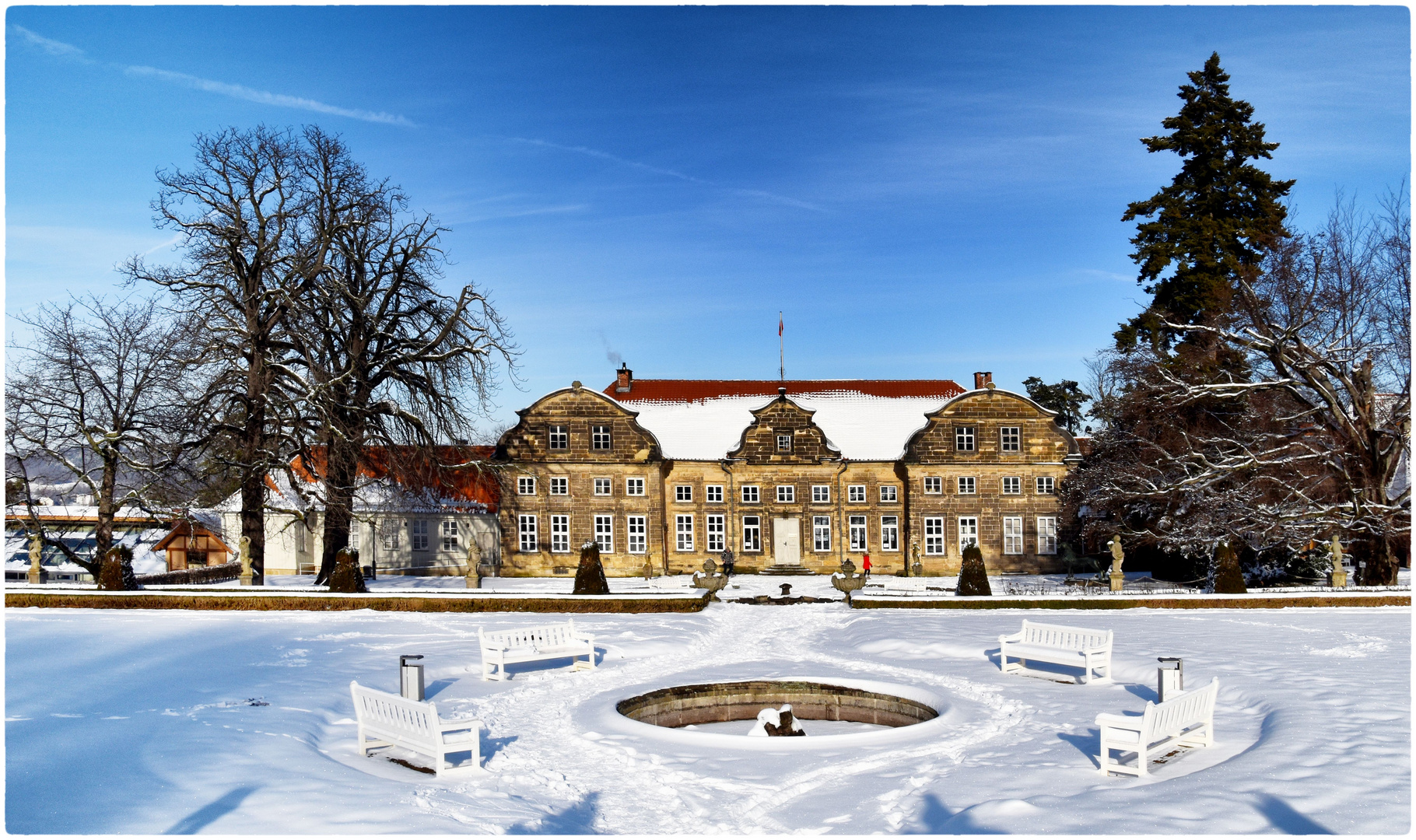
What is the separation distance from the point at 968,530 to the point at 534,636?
26473 millimetres

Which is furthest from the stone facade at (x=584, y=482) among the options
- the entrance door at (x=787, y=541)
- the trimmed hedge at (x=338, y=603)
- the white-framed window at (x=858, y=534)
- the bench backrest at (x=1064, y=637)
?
the bench backrest at (x=1064, y=637)

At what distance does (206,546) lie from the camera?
4041 cm

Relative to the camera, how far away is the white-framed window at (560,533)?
130ft

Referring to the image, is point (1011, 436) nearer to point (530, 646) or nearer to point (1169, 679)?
point (1169, 679)

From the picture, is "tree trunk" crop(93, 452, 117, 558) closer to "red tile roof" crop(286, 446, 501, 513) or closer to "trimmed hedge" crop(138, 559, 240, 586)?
"trimmed hedge" crop(138, 559, 240, 586)

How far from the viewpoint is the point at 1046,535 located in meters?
39.2

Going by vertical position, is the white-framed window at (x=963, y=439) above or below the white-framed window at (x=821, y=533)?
above

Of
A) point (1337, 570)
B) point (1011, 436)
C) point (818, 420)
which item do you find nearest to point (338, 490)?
point (818, 420)

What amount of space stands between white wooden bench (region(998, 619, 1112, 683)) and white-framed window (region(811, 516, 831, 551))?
23.2 m

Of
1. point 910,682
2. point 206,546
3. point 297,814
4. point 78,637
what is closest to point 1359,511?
point 910,682

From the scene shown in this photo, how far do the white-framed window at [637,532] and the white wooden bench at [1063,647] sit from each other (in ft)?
79.2

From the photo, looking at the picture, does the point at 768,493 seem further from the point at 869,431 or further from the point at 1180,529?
the point at 1180,529

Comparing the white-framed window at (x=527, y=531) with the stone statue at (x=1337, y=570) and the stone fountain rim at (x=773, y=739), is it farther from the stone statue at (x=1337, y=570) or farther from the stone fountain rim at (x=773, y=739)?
the stone statue at (x=1337, y=570)

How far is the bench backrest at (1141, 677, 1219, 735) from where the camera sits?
32.7ft
